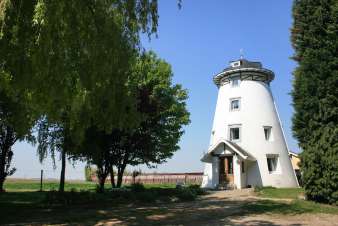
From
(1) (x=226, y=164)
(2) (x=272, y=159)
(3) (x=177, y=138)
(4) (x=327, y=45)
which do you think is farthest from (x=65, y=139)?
(2) (x=272, y=159)

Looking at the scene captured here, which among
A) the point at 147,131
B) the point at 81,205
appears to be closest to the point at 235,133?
the point at 147,131

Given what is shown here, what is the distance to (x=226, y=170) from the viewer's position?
107ft

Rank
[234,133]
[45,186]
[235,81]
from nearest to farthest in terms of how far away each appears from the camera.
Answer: [234,133], [235,81], [45,186]

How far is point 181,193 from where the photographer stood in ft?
70.8

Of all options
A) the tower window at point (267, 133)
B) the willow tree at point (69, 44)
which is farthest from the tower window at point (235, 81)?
the willow tree at point (69, 44)

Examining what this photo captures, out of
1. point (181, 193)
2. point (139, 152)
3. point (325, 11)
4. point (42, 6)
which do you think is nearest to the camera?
point (42, 6)

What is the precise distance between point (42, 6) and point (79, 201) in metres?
10.9

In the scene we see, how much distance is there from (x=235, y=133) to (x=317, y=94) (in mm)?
16242

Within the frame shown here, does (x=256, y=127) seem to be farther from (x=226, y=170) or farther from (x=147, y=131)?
(x=147, y=131)

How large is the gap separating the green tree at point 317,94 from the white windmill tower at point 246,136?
12.8m

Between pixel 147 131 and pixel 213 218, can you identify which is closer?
pixel 213 218

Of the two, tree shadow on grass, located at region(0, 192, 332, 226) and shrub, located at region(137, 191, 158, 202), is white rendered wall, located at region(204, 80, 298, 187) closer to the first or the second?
shrub, located at region(137, 191, 158, 202)

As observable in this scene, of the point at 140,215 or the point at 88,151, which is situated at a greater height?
the point at 88,151

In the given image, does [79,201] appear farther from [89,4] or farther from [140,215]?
[89,4]
